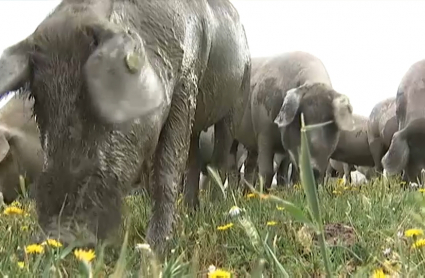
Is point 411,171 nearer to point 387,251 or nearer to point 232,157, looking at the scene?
point 232,157

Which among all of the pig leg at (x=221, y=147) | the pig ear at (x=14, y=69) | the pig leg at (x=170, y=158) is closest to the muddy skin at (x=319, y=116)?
the pig leg at (x=221, y=147)

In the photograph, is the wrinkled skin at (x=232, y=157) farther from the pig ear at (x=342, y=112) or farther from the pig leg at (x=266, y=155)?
the pig ear at (x=342, y=112)

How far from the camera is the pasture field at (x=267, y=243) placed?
7.40 feet

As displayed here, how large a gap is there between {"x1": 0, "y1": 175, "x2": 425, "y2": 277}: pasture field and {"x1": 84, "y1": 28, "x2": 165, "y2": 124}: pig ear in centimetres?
55

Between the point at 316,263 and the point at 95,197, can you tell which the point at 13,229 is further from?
the point at 316,263

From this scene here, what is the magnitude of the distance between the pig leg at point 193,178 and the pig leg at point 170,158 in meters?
1.74

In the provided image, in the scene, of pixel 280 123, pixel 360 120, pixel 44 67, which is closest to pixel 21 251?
pixel 44 67

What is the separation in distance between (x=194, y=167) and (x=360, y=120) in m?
12.7

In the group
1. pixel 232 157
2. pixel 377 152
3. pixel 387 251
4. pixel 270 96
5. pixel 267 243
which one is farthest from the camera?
pixel 377 152

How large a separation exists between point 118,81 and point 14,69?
1.58ft

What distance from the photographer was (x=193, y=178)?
6.18 meters

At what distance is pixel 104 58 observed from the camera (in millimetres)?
3164

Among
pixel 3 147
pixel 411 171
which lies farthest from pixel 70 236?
pixel 411 171

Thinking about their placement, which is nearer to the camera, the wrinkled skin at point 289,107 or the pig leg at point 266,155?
the wrinkled skin at point 289,107
